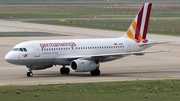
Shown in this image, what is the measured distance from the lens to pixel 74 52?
161ft

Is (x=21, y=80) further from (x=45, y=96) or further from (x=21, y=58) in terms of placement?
(x=45, y=96)

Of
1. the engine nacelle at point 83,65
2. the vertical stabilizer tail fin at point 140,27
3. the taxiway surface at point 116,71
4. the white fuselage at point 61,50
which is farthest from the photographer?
the vertical stabilizer tail fin at point 140,27

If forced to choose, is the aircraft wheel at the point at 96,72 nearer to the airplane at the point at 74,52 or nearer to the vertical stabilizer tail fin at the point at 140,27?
the airplane at the point at 74,52

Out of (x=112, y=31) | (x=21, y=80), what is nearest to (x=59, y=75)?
(x=21, y=80)

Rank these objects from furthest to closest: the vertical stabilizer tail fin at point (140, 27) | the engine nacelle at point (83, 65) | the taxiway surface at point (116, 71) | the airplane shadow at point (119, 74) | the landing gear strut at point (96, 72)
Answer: the vertical stabilizer tail fin at point (140, 27) → the landing gear strut at point (96, 72) → the airplane shadow at point (119, 74) → the engine nacelle at point (83, 65) → the taxiway surface at point (116, 71)

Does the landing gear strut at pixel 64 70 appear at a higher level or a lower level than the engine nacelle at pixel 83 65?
lower

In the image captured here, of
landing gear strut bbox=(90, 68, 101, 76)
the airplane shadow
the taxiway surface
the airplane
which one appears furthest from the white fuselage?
landing gear strut bbox=(90, 68, 101, 76)

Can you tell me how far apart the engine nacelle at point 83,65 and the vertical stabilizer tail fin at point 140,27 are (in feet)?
24.2

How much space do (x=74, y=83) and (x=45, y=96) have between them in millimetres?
7384

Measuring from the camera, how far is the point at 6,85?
40188 millimetres

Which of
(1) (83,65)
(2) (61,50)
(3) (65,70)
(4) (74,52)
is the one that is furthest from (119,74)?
(2) (61,50)

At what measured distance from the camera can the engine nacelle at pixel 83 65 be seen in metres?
46.4

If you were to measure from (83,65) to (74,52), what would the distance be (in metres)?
2.85

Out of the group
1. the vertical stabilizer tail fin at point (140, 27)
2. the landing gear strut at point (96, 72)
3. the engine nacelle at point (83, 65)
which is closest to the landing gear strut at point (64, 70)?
the engine nacelle at point (83, 65)
